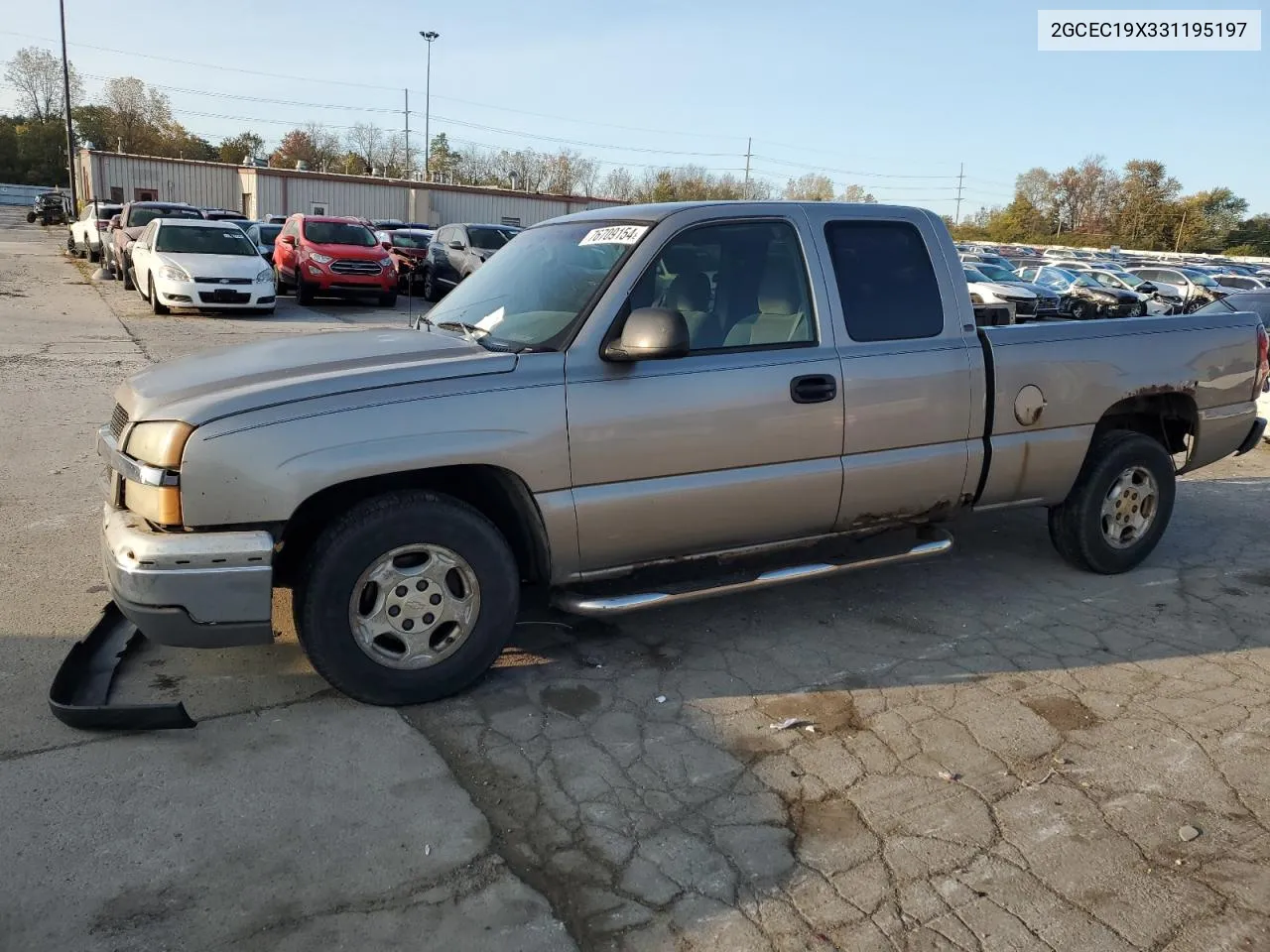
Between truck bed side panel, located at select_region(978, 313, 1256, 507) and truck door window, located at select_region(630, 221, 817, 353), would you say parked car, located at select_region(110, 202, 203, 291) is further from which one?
truck bed side panel, located at select_region(978, 313, 1256, 507)

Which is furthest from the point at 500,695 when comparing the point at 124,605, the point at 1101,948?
the point at 1101,948

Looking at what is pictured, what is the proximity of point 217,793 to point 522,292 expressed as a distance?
2365 millimetres

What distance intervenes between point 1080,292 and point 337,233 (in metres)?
18.8

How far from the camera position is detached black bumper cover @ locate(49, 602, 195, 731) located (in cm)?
343

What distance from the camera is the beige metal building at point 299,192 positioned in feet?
156

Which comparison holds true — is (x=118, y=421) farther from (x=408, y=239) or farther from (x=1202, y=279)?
(x=1202, y=279)

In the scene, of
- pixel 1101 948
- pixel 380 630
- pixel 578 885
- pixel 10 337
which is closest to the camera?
pixel 1101 948

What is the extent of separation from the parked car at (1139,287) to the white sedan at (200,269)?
21.7m

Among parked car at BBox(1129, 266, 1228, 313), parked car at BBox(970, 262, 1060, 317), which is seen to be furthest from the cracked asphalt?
parked car at BBox(1129, 266, 1228, 313)

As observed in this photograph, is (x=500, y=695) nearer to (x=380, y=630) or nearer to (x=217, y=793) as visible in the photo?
(x=380, y=630)

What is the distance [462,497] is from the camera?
12.9ft

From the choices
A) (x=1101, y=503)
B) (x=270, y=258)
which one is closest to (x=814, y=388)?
(x=1101, y=503)

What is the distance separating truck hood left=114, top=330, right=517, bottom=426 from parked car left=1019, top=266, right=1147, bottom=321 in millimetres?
19854

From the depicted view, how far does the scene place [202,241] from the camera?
17.1 m
